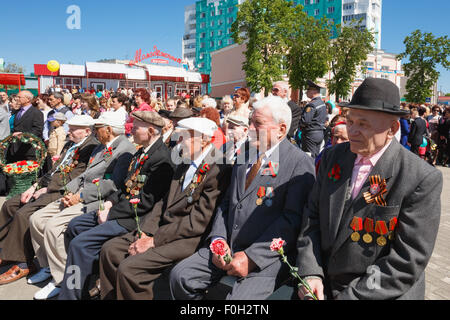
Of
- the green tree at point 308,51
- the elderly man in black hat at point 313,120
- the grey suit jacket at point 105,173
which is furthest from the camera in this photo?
the green tree at point 308,51

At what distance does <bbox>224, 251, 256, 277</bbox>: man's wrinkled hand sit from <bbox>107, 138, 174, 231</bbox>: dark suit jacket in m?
1.35

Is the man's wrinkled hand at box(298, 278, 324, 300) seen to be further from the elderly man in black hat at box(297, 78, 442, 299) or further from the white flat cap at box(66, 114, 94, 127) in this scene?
the white flat cap at box(66, 114, 94, 127)

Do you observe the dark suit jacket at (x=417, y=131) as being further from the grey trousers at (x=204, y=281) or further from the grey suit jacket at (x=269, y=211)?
the grey trousers at (x=204, y=281)

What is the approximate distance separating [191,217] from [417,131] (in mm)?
9848

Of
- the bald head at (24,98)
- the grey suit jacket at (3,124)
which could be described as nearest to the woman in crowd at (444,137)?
the bald head at (24,98)

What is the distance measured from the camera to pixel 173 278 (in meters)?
2.59

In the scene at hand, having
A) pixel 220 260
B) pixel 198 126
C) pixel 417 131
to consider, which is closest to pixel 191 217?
pixel 220 260

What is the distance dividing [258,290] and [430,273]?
2.69 m

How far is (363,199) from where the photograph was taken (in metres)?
2.03

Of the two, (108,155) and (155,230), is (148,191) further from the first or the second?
(108,155)

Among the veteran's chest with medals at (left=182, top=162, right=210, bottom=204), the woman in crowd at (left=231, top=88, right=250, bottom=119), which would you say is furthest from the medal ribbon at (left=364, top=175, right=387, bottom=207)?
the woman in crowd at (left=231, top=88, right=250, bottom=119)

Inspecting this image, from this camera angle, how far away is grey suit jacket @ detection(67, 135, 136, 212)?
3.99 metres

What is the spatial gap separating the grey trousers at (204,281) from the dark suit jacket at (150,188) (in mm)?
956

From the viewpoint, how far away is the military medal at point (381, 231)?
1.95 metres
